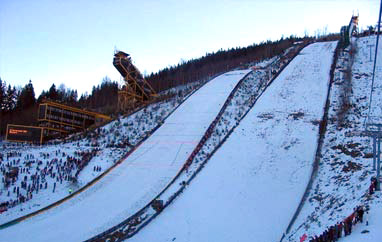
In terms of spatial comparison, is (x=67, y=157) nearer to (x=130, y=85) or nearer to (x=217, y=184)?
(x=217, y=184)

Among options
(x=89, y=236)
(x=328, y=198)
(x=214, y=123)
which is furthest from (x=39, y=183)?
(x=328, y=198)

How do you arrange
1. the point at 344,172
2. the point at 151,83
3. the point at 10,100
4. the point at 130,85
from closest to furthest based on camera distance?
the point at 344,172
the point at 130,85
the point at 10,100
the point at 151,83

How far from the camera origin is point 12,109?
6950 centimetres

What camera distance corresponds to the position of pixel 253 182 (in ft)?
58.2

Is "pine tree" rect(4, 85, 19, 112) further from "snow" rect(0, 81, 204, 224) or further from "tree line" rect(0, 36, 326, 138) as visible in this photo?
"snow" rect(0, 81, 204, 224)

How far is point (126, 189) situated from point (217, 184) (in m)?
5.04

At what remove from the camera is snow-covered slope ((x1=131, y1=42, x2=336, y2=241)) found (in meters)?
14.5

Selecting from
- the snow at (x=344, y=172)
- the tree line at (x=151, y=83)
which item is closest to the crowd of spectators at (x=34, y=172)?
the snow at (x=344, y=172)

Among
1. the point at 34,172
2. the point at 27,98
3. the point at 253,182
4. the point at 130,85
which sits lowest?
the point at 34,172

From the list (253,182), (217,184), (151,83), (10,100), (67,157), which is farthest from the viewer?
(151,83)

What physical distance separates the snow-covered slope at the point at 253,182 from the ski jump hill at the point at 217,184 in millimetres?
39

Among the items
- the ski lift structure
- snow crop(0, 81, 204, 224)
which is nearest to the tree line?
the ski lift structure

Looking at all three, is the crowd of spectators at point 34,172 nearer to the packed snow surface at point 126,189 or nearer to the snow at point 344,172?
the packed snow surface at point 126,189

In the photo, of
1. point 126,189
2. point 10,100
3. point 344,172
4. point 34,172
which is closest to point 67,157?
point 34,172
